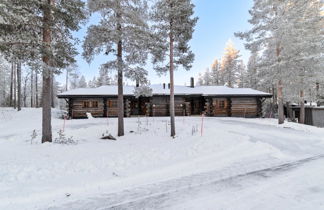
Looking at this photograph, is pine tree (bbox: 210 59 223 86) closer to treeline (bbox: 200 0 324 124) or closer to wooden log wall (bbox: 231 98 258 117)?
wooden log wall (bbox: 231 98 258 117)

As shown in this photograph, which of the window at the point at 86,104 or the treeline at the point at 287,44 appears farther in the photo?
the window at the point at 86,104

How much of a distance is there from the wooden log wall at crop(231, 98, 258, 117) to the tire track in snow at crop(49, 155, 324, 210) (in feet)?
62.3

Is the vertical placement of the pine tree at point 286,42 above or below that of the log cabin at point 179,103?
above

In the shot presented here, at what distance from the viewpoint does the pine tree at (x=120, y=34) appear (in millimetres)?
10453

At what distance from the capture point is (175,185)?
4.79 m

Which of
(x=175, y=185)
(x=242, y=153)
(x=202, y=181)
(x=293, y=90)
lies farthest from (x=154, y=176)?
(x=293, y=90)

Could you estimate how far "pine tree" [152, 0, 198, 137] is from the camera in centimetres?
1091

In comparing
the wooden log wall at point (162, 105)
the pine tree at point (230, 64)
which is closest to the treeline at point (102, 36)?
the wooden log wall at point (162, 105)

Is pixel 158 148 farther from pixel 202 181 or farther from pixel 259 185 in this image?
pixel 259 185

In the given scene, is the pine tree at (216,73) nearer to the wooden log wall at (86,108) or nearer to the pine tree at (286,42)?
the pine tree at (286,42)

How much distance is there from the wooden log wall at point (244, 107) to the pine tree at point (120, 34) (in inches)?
661

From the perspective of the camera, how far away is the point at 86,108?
2264 centimetres

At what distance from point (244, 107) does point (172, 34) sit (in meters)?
17.3

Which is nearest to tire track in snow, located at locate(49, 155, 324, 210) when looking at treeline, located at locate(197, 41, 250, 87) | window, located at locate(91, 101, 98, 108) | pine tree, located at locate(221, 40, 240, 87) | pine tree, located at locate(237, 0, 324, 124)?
pine tree, located at locate(237, 0, 324, 124)
